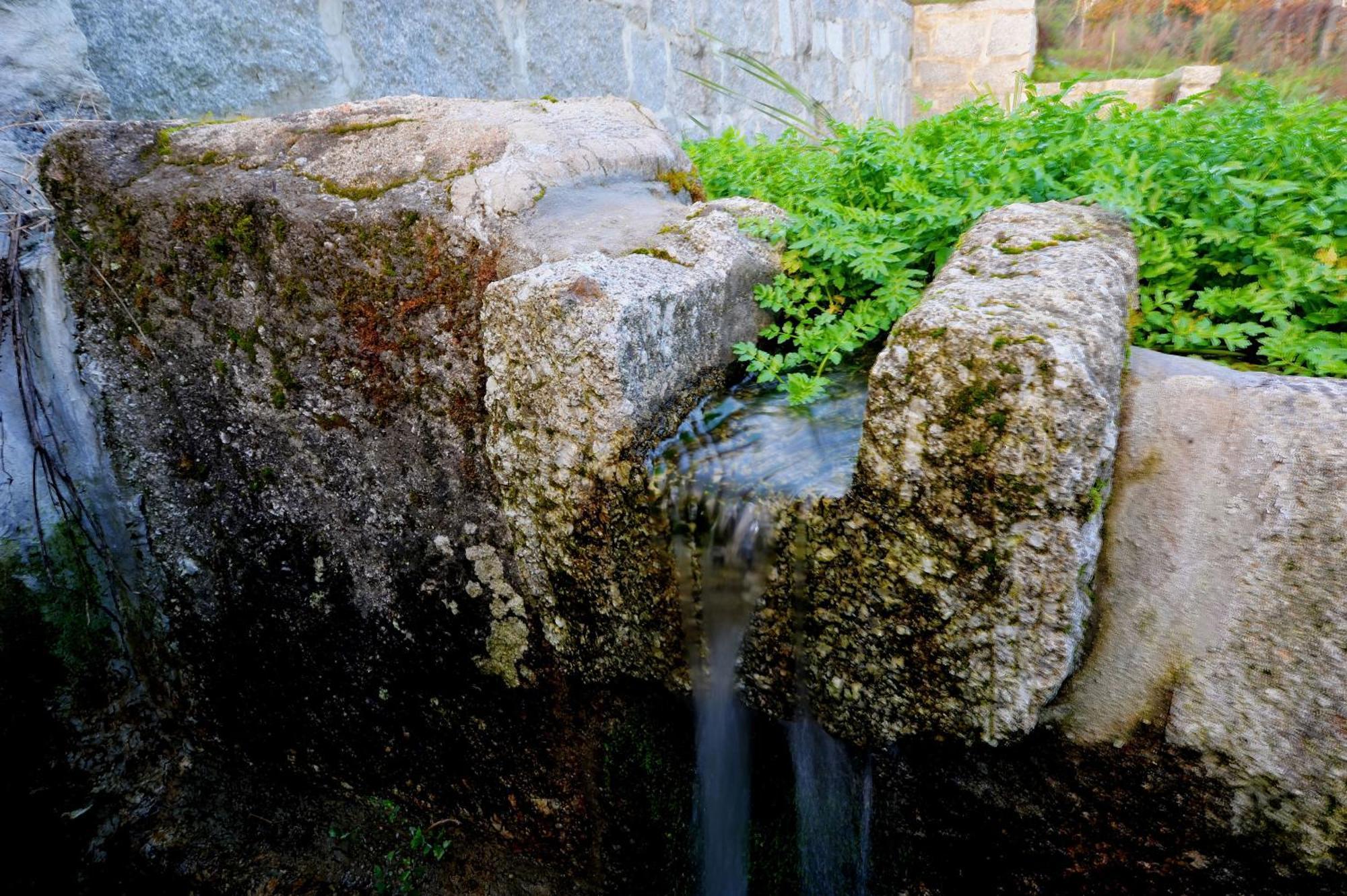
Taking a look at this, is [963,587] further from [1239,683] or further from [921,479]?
[1239,683]

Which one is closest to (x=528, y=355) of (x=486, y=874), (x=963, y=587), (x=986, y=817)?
(x=963, y=587)

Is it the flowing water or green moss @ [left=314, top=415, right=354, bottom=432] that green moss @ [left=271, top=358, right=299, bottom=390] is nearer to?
green moss @ [left=314, top=415, right=354, bottom=432]

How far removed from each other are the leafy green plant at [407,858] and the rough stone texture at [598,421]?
85 cm

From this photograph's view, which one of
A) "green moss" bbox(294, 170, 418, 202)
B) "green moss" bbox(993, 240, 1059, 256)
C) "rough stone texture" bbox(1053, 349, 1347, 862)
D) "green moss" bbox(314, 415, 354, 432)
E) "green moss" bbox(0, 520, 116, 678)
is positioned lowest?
"green moss" bbox(0, 520, 116, 678)

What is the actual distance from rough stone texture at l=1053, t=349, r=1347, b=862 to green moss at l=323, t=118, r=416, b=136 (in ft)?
5.34

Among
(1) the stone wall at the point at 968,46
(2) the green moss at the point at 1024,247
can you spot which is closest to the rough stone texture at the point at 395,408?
(2) the green moss at the point at 1024,247

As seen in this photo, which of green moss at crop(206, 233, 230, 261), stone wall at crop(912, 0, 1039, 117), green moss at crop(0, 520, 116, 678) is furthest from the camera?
stone wall at crop(912, 0, 1039, 117)

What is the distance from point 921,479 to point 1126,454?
0.37m

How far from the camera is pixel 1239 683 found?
1.14 meters

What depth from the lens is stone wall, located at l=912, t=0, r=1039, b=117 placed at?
308 inches

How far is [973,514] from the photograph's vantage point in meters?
1.15

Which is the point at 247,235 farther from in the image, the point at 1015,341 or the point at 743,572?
the point at 1015,341

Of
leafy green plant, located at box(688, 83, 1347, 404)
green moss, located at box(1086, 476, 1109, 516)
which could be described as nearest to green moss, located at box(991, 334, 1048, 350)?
green moss, located at box(1086, 476, 1109, 516)

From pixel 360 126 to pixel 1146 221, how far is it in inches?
68.7
